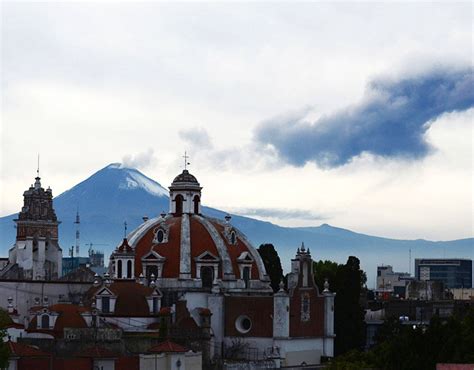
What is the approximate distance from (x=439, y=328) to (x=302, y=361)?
20885mm

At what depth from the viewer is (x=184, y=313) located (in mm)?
88875

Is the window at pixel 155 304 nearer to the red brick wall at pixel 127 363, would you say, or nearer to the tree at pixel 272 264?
the red brick wall at pixel 127 363

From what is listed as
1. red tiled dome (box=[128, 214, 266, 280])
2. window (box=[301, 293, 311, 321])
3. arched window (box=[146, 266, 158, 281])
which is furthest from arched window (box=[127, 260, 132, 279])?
window (box=[301, 293, 311, 321])

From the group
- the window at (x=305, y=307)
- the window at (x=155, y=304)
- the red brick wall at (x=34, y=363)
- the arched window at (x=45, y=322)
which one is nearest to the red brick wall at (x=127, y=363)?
the red brick wall at (x=34, y=363)

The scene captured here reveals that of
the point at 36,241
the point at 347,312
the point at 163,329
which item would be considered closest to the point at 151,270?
the point at 163,329

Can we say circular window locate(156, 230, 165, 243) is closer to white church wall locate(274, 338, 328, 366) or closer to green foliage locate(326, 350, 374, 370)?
white church wall locate(274, 338, 328, 366)

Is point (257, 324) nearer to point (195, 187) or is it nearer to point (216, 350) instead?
point (216, 350)

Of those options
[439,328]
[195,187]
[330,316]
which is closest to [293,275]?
[330,316]

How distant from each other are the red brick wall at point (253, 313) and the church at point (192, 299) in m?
0.06

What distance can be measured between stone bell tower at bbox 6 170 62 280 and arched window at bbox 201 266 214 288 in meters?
17.3

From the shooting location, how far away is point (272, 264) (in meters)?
107

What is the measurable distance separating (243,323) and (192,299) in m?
3.47

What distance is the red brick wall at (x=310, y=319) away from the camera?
292 ft

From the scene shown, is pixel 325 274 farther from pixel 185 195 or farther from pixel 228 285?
pixel 228 285
